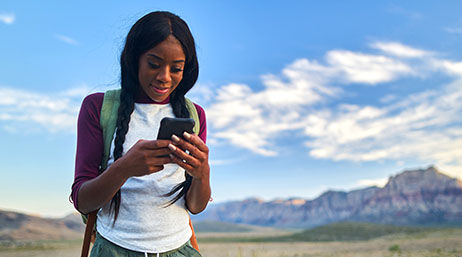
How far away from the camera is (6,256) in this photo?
2419 centimetres

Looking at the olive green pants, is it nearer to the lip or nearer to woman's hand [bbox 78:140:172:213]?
Result: woman's hand [bbox 78:140:172:213]

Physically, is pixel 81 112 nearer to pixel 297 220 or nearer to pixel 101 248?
pixel 101 248

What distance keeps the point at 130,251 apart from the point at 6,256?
2655 centimetres

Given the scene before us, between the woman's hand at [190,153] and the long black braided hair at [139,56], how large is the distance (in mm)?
218

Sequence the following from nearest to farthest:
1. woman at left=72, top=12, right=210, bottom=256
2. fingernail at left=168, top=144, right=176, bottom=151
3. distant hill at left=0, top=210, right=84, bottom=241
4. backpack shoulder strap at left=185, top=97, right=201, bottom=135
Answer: fingernail at left=168, top=144, right=176, bottom=151 → woman at left=72, top=12, right=210, bottom=256 → backpack shoulder strap at left=185, top=97, right=201, bottom=135 → distant hill at left=0, top=210, right=84, bottom=241

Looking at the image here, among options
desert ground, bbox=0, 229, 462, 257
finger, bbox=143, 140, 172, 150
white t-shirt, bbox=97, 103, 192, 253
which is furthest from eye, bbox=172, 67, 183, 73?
desert ground, bbox=0, 229, 462, 257

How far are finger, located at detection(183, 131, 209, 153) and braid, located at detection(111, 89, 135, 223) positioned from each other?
1.23 feet

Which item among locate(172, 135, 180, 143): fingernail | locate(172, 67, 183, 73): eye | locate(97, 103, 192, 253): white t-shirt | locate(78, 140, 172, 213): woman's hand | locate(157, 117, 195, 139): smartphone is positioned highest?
locate(172, 67, 183, 73): eye

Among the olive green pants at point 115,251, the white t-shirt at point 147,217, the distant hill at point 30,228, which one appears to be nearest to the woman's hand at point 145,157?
the white t-shirt at point 147,217

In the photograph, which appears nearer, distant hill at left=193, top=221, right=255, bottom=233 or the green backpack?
the green backpack

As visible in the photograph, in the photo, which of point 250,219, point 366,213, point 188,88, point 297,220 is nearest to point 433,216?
point 366,213

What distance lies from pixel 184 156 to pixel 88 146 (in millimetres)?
479

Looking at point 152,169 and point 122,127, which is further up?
point 122,127

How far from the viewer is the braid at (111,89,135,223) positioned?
67.5 inches
